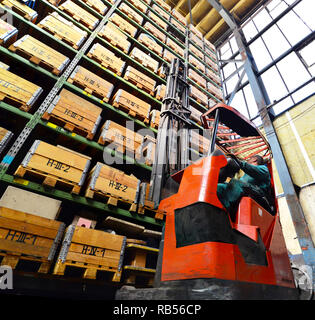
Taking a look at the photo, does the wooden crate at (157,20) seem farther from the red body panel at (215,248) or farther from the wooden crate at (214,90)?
the red body panel at (215,248)

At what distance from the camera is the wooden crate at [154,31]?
728cm

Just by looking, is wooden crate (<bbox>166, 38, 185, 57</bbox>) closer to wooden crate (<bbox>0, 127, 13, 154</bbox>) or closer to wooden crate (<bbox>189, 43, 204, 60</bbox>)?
wooden crate (<bbox>189, 43, 204, 60</bbox>)

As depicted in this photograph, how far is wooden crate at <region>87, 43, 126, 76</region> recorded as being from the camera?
16.1ft

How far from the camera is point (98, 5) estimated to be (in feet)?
19.6

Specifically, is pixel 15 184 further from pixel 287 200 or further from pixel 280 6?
pixel 280 6

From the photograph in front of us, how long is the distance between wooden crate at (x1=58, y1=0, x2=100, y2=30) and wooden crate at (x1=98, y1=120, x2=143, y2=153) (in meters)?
3.43

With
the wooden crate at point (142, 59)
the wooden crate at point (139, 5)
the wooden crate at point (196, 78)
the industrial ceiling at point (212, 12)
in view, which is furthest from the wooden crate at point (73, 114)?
the industrial ceiling at point (212, 12)

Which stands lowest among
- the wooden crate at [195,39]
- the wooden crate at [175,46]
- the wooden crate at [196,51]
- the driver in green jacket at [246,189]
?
the driver in green jacket at [246,189]

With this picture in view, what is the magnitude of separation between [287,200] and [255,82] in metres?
5.92

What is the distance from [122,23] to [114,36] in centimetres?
106

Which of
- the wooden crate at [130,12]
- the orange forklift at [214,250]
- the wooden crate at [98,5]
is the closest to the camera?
the orange forklift at [214,250]

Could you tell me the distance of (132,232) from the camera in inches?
152

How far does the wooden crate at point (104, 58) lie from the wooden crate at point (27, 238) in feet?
13.5
